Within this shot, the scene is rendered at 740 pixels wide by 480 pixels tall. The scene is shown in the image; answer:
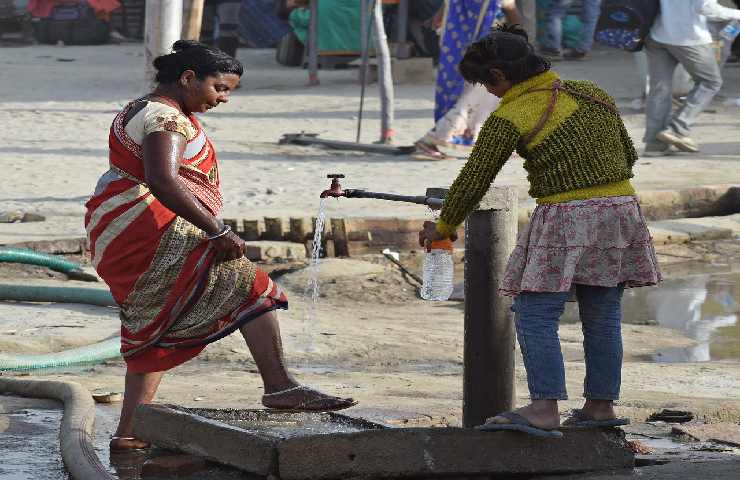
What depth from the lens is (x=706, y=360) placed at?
736cm

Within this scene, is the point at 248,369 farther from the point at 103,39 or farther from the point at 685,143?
the point at 103,39

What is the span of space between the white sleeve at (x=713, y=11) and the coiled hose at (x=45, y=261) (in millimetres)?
6401

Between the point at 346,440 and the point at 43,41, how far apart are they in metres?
25.3

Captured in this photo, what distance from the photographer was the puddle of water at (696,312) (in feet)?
24.9

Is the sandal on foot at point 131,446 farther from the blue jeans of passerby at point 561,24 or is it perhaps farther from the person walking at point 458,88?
the blue jeans of passerby at point 561,24

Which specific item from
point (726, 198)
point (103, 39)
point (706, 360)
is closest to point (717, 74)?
point (726, 198)

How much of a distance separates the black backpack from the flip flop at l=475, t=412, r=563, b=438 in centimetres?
870

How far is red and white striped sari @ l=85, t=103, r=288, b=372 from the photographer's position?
16.3ft

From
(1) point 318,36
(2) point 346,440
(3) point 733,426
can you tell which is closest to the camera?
(2) point 346,440

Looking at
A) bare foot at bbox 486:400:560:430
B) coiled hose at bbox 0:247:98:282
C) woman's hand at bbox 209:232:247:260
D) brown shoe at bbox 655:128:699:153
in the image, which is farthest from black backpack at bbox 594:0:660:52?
bare foot at bbox 486:400:560:430

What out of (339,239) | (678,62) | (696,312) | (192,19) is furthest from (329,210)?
(678,62)

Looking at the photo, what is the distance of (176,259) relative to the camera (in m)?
4.98

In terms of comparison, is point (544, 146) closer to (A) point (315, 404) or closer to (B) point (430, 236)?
(B) point (430, 236)

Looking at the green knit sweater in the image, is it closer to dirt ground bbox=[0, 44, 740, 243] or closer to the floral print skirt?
the floral print skirt
